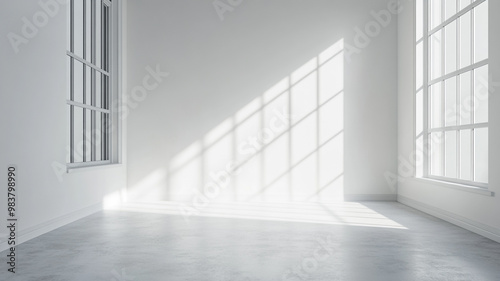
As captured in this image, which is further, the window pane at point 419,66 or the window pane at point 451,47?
the window pane at point 419,66

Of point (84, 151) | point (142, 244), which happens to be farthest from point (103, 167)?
point (142, 244)

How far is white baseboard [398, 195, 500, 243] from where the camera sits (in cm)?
624

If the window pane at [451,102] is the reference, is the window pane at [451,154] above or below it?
below

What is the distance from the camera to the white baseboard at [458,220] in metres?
6.24

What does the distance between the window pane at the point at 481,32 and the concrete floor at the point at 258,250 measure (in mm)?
2555

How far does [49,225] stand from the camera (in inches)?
266

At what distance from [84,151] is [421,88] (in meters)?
6.32

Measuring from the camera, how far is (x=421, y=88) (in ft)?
30.6

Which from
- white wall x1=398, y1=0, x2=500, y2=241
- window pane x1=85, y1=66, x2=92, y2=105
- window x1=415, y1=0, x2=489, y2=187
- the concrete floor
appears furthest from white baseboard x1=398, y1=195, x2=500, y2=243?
window pane x1=85, y1=66, x2=92, y2=105

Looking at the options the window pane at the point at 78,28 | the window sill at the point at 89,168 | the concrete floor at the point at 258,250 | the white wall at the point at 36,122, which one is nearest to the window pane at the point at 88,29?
the window pane at the point at 78,28

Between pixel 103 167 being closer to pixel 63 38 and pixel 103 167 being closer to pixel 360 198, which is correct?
pixel 63 38

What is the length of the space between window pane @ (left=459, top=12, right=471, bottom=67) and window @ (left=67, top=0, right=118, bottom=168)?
6.17m

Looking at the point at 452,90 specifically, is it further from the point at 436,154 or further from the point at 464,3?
the point at 464,3

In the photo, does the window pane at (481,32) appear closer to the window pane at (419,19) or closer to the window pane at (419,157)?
the window pane at (419,19)
